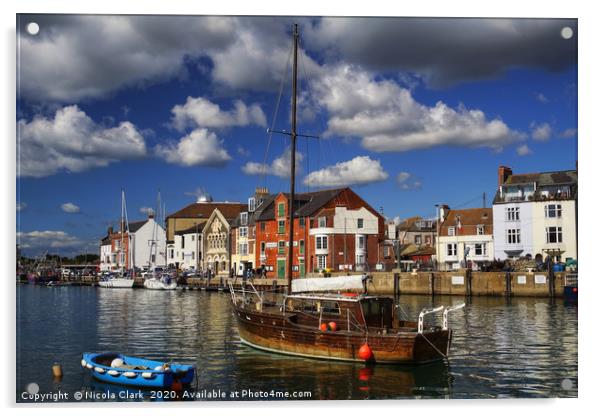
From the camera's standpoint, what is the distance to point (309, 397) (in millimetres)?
14250

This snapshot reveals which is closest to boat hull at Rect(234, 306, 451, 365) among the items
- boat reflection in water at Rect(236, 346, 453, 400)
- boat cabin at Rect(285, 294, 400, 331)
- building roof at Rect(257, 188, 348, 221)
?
boat reflection in water at Rect(236, 346, 453, 400)

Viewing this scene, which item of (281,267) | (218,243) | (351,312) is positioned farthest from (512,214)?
(218,243)

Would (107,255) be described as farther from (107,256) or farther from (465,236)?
(465,236)

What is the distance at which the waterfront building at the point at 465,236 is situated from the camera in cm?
5653

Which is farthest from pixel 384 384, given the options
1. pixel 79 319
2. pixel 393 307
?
pixel 79 319

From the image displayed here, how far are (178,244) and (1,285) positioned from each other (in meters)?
65.7

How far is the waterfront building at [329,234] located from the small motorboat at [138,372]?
3611 cm

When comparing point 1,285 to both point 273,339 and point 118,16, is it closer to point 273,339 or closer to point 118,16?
point 118,16

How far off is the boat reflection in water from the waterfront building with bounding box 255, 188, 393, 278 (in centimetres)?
3351

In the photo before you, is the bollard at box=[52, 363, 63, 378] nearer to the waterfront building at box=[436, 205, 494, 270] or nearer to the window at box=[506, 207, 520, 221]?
the window at box=[506, 207, 520, 221]

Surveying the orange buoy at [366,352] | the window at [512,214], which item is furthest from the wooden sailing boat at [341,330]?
the window at [512,214]

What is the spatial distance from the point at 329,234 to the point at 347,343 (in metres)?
35.3

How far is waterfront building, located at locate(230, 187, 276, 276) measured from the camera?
204ft

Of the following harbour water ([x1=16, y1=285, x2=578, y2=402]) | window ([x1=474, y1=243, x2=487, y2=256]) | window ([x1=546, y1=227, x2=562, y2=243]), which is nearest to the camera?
harbour water ([x1=16, y1=285, x2=578, y2=402])
